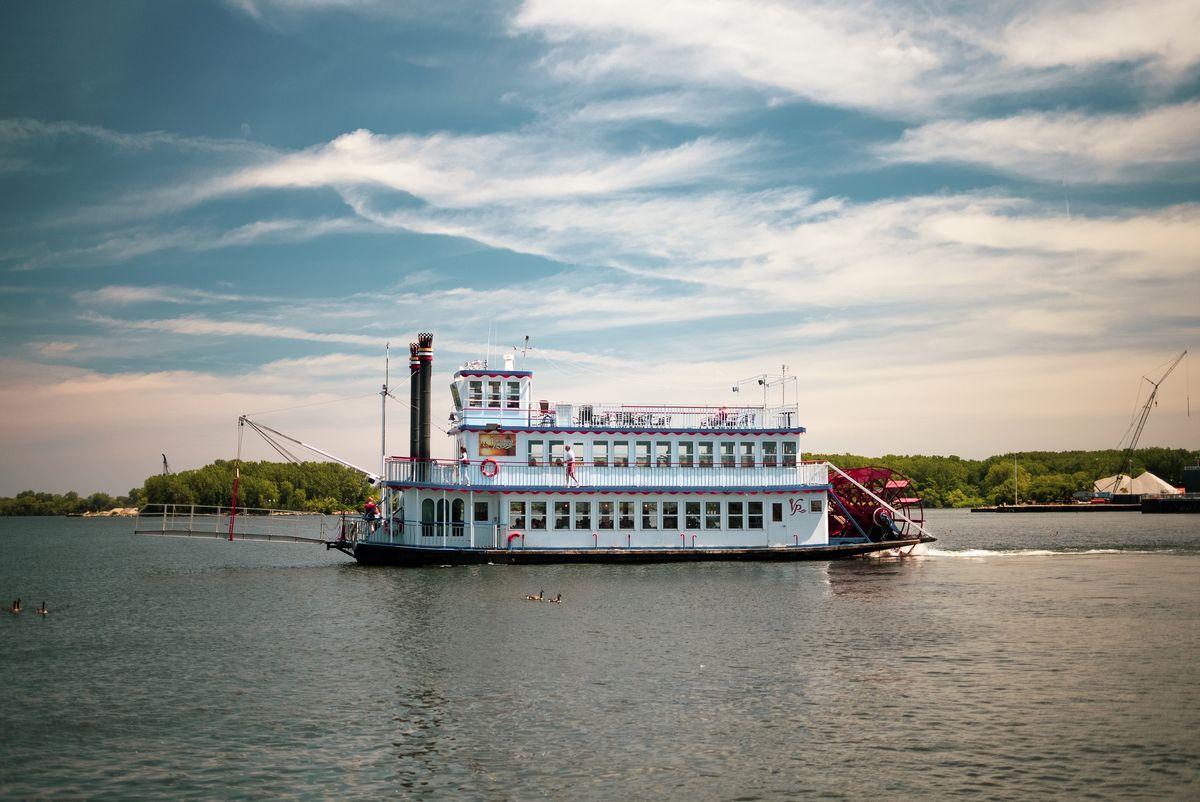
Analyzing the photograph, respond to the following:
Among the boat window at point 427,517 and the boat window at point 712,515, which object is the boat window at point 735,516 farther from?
the boat window at point 427,517

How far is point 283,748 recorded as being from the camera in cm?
1872

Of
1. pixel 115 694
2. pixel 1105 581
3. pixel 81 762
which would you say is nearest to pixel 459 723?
pixel 81 762

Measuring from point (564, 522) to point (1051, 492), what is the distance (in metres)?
163

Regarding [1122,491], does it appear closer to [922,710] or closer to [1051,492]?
[1051,492]

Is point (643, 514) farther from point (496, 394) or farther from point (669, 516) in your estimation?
point (496, 394)

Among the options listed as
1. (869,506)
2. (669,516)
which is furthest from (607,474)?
(869,506)

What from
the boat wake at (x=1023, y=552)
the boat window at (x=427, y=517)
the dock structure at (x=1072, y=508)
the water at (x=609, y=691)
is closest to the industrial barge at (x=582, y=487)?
the boat window at (x=427, y=517)

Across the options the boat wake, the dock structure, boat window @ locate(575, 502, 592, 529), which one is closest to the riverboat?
boat window @ locate(575, 502, 592, 529)

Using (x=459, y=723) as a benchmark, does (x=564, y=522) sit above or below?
above

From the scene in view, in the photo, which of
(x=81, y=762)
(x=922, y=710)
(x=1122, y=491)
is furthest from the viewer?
(x=1122, y=491)

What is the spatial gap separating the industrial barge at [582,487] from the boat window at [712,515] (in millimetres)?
50

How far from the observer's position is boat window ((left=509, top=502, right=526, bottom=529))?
154 ft

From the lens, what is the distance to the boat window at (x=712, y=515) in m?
48.7

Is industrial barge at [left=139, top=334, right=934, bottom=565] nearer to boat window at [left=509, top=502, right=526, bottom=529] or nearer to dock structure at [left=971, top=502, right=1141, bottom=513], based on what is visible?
boat window at [left=509, top=502, right=526, bottom=529]
